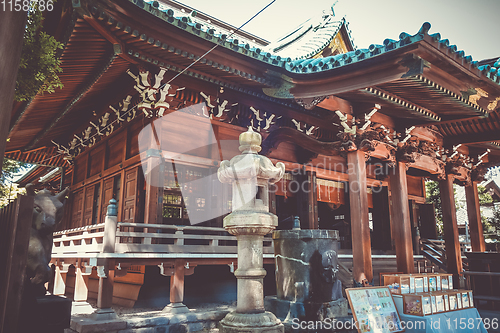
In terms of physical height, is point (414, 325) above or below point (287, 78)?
below

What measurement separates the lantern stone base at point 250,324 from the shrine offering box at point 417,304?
2363mm

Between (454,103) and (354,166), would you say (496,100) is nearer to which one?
(454,103)

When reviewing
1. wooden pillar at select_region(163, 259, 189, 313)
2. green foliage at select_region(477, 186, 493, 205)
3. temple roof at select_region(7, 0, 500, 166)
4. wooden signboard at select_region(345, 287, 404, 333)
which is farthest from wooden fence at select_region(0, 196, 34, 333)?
green foliage at select_region(477, 186, 493, 205)

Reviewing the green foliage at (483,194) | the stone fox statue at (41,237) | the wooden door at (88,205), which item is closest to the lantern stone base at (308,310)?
the stone fox statue at (41,237)

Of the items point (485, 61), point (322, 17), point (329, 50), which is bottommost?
point (485, 61)

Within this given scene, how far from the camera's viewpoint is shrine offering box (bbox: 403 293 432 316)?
5602 millimetres

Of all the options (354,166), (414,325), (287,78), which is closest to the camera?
(414,325)

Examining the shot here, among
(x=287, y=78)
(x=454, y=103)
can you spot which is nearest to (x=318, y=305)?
(x=287, y=78)

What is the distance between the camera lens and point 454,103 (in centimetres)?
835

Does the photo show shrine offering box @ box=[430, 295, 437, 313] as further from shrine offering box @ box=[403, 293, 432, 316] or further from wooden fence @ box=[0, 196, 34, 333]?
wooden fence @ box=[0, 196, 34, 333]

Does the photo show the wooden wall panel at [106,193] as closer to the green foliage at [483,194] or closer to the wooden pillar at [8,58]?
the wooden pillar at [8,58]

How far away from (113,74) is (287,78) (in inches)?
152

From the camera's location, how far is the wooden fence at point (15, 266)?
118 inches

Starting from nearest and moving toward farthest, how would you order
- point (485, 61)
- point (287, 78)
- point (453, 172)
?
point (287, 78) < point (485, 61) < point (453, 172)
